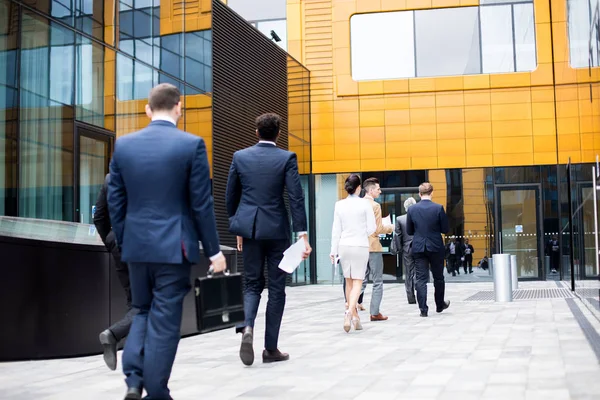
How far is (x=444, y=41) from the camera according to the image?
23.4m

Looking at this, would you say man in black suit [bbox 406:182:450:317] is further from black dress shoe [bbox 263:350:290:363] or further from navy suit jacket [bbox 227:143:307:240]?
navy suit jacket [bbox 227:143:307:240]

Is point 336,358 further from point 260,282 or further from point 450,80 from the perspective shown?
point 450,80

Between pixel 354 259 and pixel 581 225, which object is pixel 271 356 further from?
pixel 581 225

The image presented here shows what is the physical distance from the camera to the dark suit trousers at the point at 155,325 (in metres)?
4.16

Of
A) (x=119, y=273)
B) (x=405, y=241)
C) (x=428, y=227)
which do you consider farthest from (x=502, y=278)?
(x=119, y=273)

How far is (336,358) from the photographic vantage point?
267 inches

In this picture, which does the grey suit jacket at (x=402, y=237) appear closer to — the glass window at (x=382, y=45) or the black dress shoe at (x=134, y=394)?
the black dress shoe at (x=134, y=394)

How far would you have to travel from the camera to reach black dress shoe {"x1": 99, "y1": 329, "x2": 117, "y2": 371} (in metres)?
6.19

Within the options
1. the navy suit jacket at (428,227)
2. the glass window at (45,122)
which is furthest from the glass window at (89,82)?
the navy suit jacket at (428,227)

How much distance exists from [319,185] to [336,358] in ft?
56.7

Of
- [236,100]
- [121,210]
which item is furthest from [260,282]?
[236,100]

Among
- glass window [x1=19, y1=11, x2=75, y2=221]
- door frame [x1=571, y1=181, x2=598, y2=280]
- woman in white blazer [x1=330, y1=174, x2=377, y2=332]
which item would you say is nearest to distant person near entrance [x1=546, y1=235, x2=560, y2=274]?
door frame [x1=571, y1=181, x2=598, y2=280]

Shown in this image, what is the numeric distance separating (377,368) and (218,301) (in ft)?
6.67

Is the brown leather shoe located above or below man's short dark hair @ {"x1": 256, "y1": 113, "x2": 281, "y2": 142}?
below
